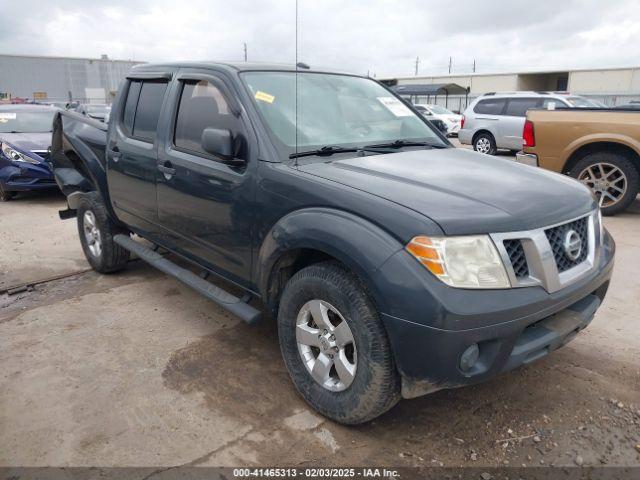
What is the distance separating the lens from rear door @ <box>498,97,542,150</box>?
1233 centimetres

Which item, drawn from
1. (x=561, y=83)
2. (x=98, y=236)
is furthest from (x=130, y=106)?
(x=561, y=83)

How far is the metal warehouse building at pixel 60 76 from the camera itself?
37.5 m

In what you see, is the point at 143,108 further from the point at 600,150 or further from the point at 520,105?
the point at 520,105

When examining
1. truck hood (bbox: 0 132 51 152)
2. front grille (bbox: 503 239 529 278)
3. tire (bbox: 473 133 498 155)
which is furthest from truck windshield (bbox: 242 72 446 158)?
tire (bbox: 473 133 498 155)

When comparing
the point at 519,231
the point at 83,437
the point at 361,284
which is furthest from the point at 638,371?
the point at 83,437

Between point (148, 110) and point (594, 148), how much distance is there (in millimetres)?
5816

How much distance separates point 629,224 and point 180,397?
19.9 ft

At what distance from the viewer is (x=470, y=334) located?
6.76 feet

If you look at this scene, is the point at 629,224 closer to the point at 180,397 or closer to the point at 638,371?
the point at 638,371

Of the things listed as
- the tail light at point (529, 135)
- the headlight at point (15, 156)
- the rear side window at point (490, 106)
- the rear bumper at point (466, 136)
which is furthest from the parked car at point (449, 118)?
the headlight at point (15, 156)

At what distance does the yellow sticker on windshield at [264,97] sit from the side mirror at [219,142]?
1.20 ft

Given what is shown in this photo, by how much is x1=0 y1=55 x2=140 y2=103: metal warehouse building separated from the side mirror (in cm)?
3870

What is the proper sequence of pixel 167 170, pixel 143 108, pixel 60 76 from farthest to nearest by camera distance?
pixel 60 76, pixel 143 108, pixel 167 170

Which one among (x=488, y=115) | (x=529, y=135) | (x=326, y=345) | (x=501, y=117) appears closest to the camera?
(x=326, y=345)
